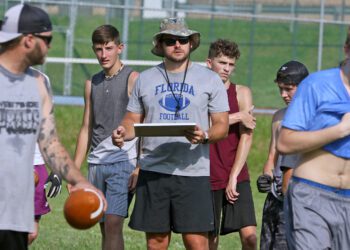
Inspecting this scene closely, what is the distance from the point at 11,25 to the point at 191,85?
86.2 inches

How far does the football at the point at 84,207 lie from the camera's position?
611 centimetres

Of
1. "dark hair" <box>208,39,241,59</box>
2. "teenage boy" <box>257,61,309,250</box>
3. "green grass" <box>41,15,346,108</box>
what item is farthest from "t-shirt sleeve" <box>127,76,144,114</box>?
"green grass" <box>41,15,346,108</box>

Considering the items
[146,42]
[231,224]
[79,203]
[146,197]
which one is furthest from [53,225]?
[146,42]

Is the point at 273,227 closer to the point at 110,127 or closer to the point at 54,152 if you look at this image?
the point at 110,127

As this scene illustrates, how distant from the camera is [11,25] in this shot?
608cm

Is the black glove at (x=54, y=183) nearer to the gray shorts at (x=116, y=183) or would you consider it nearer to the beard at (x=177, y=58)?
the gray shorts at (x=116, y=183)

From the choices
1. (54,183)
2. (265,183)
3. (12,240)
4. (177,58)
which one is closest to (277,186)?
(265,183)

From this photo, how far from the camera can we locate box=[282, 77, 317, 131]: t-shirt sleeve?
6.43 m

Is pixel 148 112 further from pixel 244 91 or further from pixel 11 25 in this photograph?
pixel 11 25

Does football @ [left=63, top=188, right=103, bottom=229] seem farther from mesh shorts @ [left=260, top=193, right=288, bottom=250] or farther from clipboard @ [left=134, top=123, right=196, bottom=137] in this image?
mesh shorts @ [left=260, top=193, right=288, bottom=250]

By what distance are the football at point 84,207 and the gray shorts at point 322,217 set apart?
1258 millimetres

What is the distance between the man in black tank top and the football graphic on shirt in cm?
138

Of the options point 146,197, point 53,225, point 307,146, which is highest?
point 307,146

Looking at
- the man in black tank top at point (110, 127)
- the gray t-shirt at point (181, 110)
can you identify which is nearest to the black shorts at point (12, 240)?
the gray t-shirt at point (181, 110)
